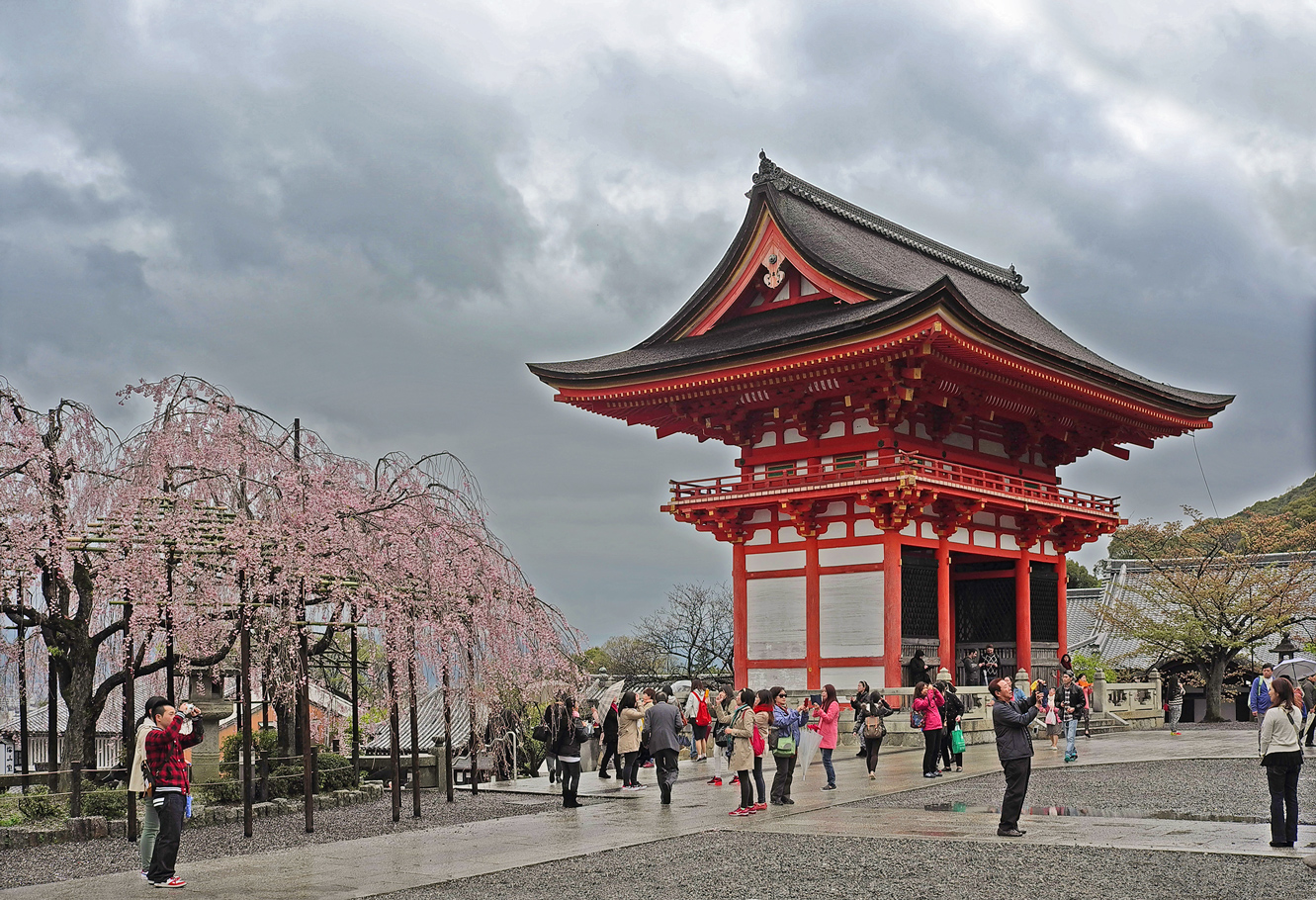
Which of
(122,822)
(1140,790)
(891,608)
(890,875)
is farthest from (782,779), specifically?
(891,608)

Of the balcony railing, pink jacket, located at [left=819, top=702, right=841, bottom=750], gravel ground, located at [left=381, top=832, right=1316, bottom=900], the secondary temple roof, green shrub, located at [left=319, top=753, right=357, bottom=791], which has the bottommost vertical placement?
green shrub, located at [left=319, top=753, right=357, bottom=791]

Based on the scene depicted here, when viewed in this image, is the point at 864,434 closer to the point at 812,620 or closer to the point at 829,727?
the point at 812,620

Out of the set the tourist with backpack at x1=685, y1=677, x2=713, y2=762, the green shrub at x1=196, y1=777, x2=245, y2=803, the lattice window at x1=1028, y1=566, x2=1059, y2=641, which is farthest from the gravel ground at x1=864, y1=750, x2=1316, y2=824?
the lattice window at x1=1028, y1=566, x2=1059, y2=641

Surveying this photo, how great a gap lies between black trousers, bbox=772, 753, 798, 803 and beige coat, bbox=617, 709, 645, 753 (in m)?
4.10

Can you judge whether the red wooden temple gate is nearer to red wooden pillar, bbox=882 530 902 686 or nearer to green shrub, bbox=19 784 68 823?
red wooden pillar, bbox=882 530 902 686

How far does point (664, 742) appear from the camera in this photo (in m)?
18.8

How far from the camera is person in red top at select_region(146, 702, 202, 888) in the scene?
13.0 metres

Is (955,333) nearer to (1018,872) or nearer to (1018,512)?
(1018,512)

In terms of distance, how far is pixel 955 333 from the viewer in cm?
2852

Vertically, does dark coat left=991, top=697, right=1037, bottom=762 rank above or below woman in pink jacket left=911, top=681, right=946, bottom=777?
above

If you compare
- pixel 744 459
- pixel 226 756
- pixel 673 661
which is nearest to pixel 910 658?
pixel 744 459

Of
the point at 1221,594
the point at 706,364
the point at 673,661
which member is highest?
the point at 706,364

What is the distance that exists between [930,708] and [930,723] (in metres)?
0.30

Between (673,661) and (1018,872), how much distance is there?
57780 mm
